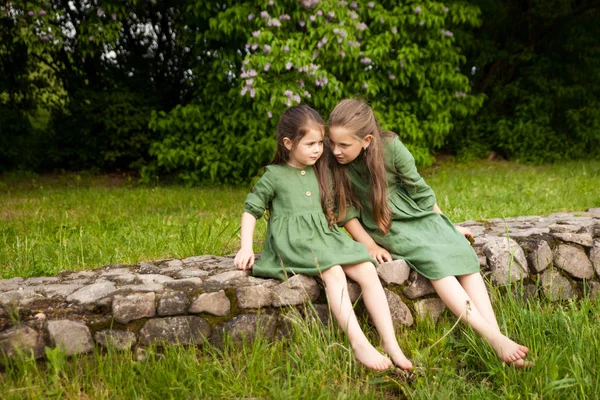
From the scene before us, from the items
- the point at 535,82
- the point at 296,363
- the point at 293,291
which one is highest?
the point at 535,82

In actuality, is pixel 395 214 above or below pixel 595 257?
above

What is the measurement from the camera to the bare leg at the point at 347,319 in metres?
2.49

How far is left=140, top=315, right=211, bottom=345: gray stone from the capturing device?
2.54 m

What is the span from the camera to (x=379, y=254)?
307cm

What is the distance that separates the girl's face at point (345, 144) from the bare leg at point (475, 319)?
32.1 inches

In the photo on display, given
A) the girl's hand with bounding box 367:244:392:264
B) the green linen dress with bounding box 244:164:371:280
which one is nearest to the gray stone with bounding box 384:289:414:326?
the girl's hand with bounding box 367:244:392:264

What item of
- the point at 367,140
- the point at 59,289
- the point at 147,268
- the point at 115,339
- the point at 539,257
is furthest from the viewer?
the point at 539,257

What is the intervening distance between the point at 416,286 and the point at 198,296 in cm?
122

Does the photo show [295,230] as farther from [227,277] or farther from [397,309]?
[397,309]

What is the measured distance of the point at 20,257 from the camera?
11.5ft

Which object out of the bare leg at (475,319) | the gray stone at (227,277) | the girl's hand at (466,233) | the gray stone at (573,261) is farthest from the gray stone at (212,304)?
the gray stone at (573,261)

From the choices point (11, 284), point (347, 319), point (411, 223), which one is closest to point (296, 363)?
point (347, 319)

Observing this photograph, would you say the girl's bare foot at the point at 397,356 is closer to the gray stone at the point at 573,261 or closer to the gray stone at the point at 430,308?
the gray stone at the point at 430,308

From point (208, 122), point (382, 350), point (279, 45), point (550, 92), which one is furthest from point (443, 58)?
point (382, 350)
